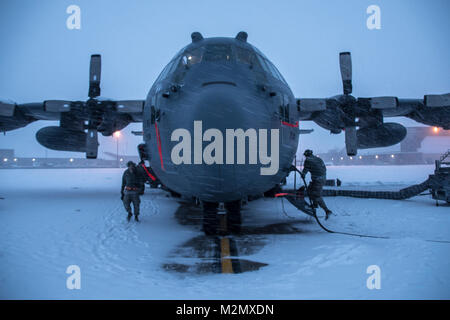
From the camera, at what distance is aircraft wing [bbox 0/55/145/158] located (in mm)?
9445

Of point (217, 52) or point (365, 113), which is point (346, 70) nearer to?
point (365, 113)

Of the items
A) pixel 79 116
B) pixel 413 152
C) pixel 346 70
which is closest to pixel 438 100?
pixel 346 70

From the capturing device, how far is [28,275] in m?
3.53

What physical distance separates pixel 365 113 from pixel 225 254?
23.8 ft

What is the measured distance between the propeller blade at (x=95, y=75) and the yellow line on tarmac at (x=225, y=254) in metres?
7.66

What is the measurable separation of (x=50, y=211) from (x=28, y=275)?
5.48 metres

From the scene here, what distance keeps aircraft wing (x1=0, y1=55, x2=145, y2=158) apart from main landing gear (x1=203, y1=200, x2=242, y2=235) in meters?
5.53

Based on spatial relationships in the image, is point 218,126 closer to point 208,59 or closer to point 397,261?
point 208,59

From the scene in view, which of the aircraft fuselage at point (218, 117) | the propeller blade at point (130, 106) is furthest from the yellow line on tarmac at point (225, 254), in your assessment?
the propeller blade at point (130, 106)

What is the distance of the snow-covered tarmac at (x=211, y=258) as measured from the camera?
10.0ft

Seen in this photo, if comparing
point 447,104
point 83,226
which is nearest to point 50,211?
point 83,226

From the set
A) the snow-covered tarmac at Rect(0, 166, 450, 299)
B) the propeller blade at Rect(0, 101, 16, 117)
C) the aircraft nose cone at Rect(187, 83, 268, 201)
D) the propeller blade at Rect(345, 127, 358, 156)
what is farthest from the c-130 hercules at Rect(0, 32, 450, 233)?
the propeller blade at Rect(0, 101, 16, 117)

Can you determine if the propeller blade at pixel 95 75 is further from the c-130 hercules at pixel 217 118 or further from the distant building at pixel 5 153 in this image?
the distant building at pixel 5 153

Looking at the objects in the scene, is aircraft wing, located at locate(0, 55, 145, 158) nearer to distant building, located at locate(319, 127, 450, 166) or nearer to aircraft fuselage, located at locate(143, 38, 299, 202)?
aircraft fuselage, located at locate(143, 38, 299, 202)
